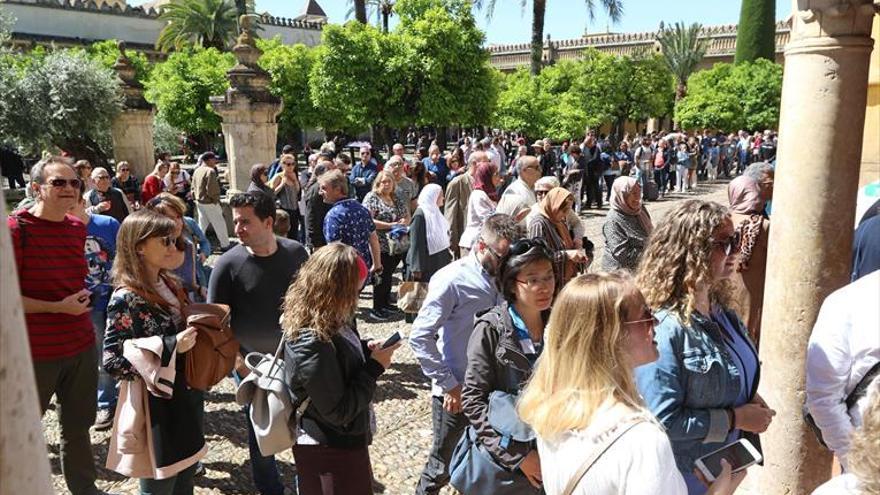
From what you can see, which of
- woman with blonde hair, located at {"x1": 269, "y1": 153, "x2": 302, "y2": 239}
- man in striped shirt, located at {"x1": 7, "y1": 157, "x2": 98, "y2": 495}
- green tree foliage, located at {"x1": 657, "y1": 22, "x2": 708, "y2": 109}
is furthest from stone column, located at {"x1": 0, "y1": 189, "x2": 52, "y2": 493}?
green tree foliage, located at {"x1": 657, "y1": 22, "x2": 708, "y2": 109}

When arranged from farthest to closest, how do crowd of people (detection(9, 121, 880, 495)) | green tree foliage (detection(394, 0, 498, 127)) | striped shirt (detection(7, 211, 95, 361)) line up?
green tree foliage (detection(394, 0, 498, 127)) → striped shirt (detection(7, 211, 95, 361)) → crowd of people (detection(9, 121, 880, 495))

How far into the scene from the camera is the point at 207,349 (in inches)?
124

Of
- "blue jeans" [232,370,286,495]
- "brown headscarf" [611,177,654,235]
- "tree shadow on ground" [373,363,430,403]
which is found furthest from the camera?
"tree shadow on ground" [373,363,430,403]

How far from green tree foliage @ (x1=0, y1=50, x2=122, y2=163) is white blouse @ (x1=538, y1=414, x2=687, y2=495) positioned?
17322mm

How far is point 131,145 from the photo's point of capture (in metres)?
15.1

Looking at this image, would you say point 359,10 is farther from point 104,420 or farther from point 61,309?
point 61,309

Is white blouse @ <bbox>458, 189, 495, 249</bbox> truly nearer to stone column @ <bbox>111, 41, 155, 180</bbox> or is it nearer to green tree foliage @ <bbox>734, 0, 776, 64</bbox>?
stone column @ <bbox>111, 41, 155, 180</bbox>

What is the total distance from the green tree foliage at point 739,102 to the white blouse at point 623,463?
33.3 m

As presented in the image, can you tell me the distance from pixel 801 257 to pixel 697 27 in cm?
4667

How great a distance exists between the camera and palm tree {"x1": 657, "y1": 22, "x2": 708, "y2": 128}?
43.5m

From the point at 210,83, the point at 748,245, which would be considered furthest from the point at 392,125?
the point at 748,245

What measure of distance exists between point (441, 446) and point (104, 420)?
9.54 ft

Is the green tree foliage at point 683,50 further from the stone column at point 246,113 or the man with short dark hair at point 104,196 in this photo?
the man with short dark hair at point 104,196

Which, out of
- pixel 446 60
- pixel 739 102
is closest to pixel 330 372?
pixel 446 60
